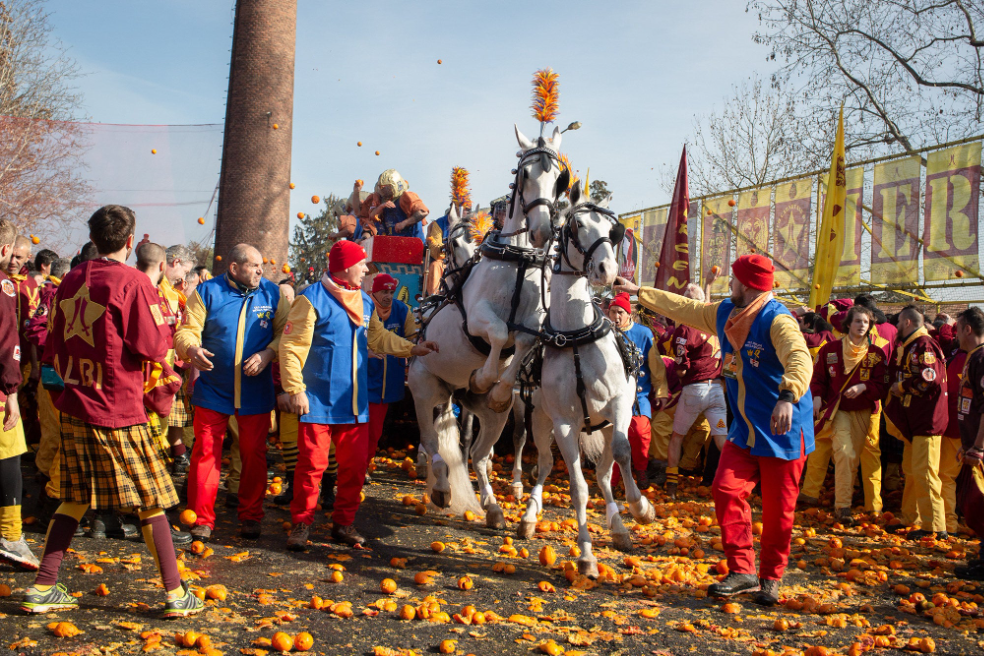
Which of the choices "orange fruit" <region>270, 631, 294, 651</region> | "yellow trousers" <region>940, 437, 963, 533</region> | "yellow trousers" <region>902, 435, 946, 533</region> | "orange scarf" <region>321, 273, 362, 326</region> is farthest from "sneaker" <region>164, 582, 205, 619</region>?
"yellow trousers" <region>940, 437, 963, 533</region>

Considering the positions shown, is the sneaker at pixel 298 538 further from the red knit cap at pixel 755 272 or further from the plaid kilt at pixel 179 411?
the red knit cap at pixel 755 272

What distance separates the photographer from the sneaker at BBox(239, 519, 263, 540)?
→ 561 centimetres

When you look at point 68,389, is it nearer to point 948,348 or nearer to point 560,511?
point 560,511

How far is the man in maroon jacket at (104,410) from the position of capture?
12.4 ft

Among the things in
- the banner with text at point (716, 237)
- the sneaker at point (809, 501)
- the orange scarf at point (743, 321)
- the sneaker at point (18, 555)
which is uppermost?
the banner with text at point (716, 237)

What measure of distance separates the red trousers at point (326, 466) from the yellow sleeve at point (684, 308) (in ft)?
8.01

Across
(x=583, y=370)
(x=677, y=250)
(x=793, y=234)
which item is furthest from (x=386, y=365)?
(x=793, y=234)

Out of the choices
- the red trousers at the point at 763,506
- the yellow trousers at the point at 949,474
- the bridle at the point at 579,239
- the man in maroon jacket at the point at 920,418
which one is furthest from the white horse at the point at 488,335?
the yellow trousers at the point at 949,474

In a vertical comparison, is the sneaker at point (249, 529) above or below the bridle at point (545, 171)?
below

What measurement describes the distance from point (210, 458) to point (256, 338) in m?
0.95

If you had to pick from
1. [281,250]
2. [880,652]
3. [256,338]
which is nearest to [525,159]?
[256,338]

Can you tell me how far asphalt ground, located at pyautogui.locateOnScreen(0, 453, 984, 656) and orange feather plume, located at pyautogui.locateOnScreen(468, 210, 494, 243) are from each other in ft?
9.83

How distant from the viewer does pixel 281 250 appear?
20.2 metres

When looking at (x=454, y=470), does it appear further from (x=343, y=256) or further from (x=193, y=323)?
(x=193, y=323)
